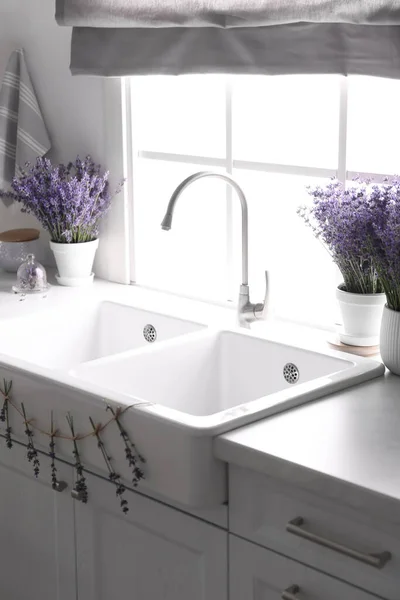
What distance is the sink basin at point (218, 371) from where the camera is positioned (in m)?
2.12

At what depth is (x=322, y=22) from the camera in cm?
215

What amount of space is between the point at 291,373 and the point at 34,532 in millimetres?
703

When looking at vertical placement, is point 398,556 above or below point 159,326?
below

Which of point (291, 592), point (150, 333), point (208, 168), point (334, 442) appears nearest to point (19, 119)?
point (208, 168)

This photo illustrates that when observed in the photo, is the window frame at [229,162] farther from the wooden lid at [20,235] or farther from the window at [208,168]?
the wooden lid at [20,235]

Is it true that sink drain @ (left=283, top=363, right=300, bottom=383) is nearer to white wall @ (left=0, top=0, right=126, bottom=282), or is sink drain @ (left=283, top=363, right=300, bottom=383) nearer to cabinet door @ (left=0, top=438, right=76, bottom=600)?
cabinet door @ (left=0, top=438, right=76, bottom=600)

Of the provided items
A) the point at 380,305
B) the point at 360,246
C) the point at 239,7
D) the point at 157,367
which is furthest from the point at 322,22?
the point at 157,367

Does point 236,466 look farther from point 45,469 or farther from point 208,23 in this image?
point 208,23

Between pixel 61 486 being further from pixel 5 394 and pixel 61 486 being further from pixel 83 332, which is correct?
pixel 83 332

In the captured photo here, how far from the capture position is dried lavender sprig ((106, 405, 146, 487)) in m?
1.86

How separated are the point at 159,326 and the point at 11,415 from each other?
541mm

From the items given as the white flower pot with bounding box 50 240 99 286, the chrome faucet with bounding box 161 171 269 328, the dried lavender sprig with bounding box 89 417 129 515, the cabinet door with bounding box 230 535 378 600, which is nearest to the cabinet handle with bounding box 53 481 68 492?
the dried lavender sprig with bounding box 89 417 129 515

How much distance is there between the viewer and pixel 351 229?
2088mm

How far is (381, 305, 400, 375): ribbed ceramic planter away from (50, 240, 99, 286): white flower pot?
3.63ft
